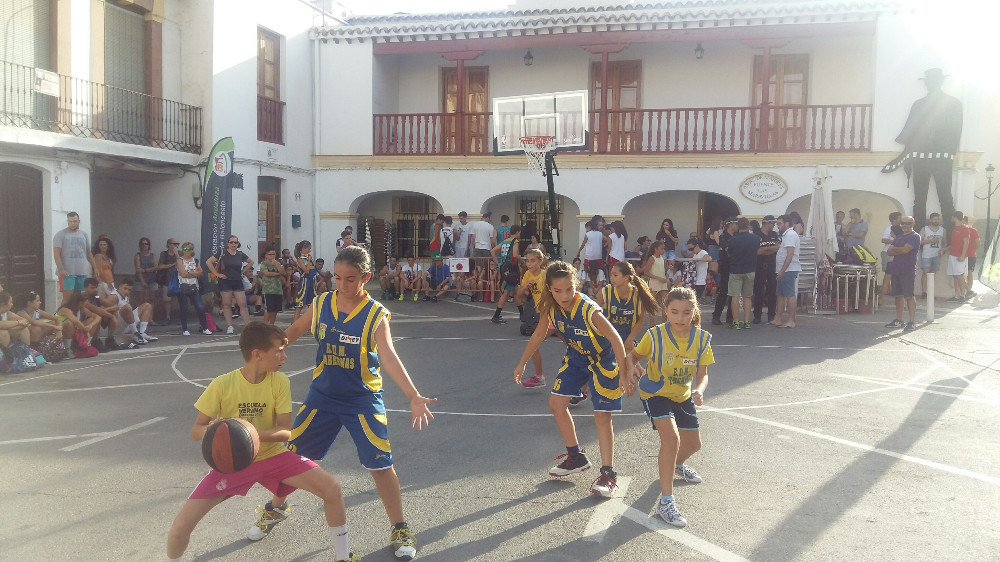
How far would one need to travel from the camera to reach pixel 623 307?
6711mm

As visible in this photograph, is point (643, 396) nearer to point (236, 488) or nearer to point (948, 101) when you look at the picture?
point (236, 488)

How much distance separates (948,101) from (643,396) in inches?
630

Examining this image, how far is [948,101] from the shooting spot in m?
18.0

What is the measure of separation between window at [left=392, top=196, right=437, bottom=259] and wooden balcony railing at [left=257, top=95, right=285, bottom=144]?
4.06 m

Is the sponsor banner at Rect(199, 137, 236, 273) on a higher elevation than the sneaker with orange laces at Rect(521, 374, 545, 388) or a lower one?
higher

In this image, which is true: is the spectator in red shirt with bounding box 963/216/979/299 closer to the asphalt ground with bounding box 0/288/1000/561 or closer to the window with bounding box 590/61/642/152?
the asphalt ground with bounding box 0/288/1000/561

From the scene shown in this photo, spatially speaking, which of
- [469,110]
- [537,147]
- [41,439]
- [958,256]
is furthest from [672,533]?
[469,110]

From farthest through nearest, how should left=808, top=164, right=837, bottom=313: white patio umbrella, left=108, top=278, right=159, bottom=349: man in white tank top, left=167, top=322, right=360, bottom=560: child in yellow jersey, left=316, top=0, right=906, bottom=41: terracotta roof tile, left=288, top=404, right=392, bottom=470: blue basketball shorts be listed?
left=316, top=0, right=906, bottom=41: terracotta roof tile, left=808, top=164, right=837, bottom=313: white patio umbrella, left=108, top=278, right=159, bottom=349: man in white tank top, left=288, top=404, right=392, bottom=470: blue basketball shorts, left=167, top=322, right=360, bottom=560: child in yellow jersey

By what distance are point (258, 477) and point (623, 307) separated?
350cm

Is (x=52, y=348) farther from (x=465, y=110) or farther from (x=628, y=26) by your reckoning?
(x=628, y=26)

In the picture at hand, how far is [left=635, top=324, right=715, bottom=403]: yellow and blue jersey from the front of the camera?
521 centimetres

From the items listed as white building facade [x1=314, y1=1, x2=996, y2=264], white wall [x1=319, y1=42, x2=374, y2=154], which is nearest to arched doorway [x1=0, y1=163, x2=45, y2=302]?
white building facade [x1=314, y1=1, x2=996, y2=264]

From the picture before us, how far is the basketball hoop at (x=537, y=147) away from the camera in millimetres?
17219

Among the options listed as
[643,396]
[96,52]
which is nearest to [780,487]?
[643,396]
